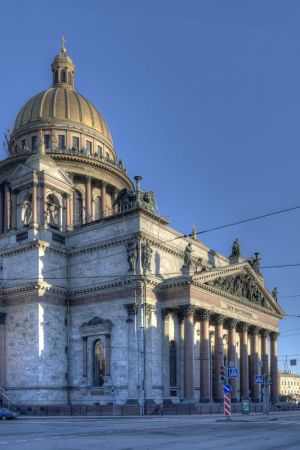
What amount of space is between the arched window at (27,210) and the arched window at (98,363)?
13.7m

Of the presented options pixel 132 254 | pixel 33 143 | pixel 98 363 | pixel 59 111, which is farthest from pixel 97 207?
pixel 98 363

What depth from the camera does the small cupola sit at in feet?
278

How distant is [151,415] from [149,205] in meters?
18.7

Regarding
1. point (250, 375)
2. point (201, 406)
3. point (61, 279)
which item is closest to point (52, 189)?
point (61, 279)

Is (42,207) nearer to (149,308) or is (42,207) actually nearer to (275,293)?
(149,308)

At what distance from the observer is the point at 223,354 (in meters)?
62.1

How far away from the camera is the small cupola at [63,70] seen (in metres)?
84.7

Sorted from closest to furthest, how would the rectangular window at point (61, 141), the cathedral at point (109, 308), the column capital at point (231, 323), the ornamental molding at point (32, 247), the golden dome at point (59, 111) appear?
the cathedral at point (109, 308), the ornamental molding at point (32, 247), the column capital at point (231, 323), the rectangular window at point (61, 141), the golden dome at point (59, 111)

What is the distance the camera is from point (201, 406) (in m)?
53.0

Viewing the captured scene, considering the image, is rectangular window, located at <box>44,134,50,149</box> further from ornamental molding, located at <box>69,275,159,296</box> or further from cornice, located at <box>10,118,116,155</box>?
ornamental molding, located at <box>69,275,159,296</box>

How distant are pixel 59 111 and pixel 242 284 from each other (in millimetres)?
31699

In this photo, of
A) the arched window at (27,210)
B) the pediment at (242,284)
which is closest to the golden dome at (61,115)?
the arched window at (27,210)

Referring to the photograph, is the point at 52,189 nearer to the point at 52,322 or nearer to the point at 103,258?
the point at 103,258

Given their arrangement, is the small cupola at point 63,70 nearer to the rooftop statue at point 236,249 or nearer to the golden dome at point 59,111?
the golden dome at point 59,111
